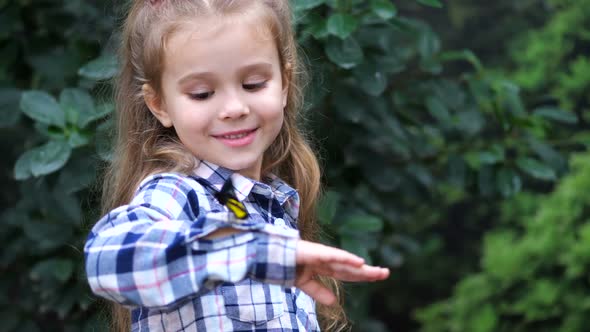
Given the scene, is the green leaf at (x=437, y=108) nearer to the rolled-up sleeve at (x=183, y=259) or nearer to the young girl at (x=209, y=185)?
the young girl at (x=209, y=185)

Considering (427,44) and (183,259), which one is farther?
(427,44)

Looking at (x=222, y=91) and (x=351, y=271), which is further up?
(x=222, y=91)

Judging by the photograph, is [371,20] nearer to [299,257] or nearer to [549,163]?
[549,163]

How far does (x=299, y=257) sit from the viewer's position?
1.26m

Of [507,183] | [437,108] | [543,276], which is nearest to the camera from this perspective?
[437,108]

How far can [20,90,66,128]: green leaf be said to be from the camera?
7.50 feet

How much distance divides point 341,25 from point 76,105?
732 mm

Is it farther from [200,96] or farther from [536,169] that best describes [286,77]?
[536,169]

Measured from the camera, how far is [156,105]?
1.67m

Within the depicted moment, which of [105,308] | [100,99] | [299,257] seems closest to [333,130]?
[100,99]

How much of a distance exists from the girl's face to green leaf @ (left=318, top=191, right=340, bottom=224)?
0.71m

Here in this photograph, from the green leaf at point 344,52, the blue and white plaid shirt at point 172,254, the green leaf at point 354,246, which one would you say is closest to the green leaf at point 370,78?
the green leaf at point 344,52

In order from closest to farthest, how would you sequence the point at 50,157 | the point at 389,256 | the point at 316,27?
the point at 50,157 < the point at 316,27 < the point at 389,256

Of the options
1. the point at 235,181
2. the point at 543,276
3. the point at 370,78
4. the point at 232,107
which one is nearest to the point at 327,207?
the point at 370,78
